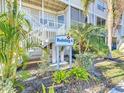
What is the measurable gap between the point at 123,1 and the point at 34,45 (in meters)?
24.2

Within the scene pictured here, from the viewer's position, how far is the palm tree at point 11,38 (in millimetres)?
7852

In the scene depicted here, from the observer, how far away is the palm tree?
785 centimetres

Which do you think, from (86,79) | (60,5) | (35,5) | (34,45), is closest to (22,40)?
(34,45)

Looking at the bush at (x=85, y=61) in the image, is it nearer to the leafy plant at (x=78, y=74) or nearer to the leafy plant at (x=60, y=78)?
the leafy plant at (x=78, y=74)

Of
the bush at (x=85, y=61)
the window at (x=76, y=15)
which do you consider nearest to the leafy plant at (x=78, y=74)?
the bush at (x=85, y=61)

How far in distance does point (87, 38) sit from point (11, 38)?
721 cm

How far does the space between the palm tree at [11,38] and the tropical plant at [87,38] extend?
20.4 feet

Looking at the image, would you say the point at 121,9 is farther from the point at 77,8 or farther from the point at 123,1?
the point at 77,8

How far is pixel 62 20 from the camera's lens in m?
24.7

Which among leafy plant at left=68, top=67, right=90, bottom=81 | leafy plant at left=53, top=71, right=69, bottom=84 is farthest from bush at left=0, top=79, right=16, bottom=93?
leafy plant at left=68, top=67, right=90, bottom=81

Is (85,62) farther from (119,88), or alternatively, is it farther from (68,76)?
(68,76)

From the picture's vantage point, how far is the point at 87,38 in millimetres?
14453

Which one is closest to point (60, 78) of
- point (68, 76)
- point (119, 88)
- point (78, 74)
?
point (68, 76)

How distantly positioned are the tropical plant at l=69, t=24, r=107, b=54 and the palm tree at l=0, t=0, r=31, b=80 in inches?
245
